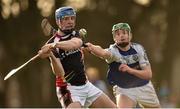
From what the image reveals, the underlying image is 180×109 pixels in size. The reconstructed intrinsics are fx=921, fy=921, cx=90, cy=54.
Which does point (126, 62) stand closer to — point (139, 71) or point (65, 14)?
point (139, 71)

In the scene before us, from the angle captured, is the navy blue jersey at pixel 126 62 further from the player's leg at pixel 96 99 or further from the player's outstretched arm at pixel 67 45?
the player's outstretched arm at pixel 67 45

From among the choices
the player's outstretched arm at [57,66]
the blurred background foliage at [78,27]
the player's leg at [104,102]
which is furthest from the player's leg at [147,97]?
the blurred background foliage at [78,27]

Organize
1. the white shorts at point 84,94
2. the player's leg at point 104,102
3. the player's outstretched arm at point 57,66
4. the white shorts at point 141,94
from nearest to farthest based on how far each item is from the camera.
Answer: the player's outstretched arm at point 57,66 < the white shorts at point 84,94 < the player's leg at point 104,102 < the white shorts at point 141,94

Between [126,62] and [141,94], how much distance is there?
2.24 feet

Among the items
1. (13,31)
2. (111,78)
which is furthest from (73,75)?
(13,31)

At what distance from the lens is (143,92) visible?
14734 millimetres

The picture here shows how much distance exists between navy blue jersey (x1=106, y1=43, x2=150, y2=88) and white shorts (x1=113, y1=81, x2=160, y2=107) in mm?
73

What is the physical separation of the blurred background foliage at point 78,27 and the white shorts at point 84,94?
17861mm

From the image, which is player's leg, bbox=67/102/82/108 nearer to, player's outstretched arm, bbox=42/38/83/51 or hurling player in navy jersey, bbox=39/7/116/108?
hurling player in navy jersey, bbox=39/7/116/108

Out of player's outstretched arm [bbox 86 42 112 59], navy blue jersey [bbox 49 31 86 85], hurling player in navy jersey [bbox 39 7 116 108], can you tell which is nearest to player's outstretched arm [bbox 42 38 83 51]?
hurling player in navy jersey [bbox 39 7 116 108]

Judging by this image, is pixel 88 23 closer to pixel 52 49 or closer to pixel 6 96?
pixel 6 96

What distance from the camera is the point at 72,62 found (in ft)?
44.5

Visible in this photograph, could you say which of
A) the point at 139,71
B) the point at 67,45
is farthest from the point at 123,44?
the point at 67,45

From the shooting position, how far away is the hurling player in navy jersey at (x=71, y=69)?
13297 millimetres
